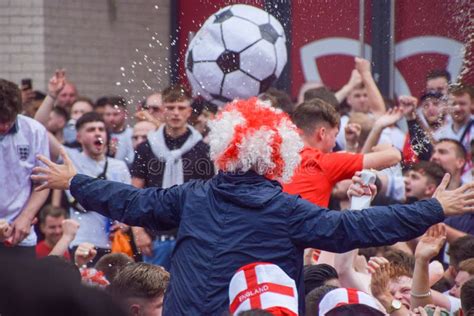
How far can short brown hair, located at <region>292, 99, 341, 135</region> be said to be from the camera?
6.24m

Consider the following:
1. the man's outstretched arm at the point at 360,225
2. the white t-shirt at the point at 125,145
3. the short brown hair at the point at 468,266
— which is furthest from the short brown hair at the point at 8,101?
the man's outstretched arm at the point at 360,225

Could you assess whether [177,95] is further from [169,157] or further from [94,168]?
[94,168]

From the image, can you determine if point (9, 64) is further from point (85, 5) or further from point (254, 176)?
point (254, 176)

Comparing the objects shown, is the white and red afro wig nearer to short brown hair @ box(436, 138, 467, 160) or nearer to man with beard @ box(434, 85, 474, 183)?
man with beard @ box(434, 85, 474, 183)

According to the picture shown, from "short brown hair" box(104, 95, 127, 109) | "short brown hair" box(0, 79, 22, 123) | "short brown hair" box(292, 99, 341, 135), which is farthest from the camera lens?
"short brown hair" box(104, 95, 127, 109)

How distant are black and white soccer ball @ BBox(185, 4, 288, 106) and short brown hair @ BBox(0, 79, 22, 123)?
122 centimetres

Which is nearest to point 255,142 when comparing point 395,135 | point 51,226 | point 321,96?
point 321,96

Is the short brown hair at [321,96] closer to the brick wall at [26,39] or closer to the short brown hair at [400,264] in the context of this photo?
the short brown hair at [400,264]

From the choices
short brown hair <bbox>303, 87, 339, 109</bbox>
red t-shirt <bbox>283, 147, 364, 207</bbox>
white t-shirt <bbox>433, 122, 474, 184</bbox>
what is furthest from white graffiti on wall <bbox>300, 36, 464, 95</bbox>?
red t-shirt <bbox>283, 147, 364, 207</bbox>

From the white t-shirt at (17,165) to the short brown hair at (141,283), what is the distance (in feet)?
6.88

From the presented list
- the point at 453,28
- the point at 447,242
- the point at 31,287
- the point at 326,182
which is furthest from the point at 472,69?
the point at 31,287

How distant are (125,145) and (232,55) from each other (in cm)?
268

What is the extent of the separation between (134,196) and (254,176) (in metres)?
0.49

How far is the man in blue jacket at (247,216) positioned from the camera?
13.1 feet
